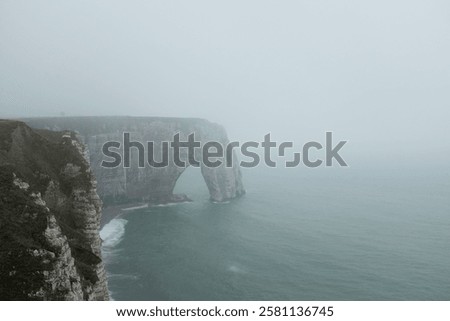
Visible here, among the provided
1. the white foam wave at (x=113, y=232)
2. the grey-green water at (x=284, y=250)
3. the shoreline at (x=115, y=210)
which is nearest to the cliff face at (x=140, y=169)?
the shoreline at (x=115, y=210)

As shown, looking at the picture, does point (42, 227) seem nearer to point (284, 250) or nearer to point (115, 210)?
point (284, 250)

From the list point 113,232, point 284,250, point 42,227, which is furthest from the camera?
point 113,232

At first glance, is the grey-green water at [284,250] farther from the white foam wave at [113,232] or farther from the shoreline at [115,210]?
the shoreline at [115,210]

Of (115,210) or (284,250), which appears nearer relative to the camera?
(284,250)

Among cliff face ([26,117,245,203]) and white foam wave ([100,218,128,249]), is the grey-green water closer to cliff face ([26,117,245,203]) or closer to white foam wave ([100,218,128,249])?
white foam wave ([100,218,128,249])

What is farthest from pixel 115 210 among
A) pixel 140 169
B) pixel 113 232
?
pixel 113 232

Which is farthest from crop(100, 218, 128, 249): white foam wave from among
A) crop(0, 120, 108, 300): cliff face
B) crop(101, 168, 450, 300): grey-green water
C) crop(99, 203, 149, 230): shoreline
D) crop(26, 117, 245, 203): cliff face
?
crop(0, 120, 108, 300): cliff face
